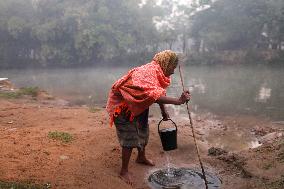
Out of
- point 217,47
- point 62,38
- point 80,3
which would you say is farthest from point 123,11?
point 217,47

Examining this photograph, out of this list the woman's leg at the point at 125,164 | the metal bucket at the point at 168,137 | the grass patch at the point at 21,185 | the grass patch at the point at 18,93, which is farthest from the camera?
the grass patch at the point at 18,93

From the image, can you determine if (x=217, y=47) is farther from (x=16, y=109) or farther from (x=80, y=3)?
(x=16, y=109)

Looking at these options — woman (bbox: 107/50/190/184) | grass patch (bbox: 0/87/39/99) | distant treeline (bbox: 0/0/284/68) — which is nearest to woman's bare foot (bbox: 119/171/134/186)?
woman (bbox: 107/50/190/184)

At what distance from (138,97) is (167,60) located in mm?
674

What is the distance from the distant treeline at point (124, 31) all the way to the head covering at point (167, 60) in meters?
28.6

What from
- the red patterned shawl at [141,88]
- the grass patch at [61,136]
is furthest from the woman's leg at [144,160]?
the grass patch at [61,136]

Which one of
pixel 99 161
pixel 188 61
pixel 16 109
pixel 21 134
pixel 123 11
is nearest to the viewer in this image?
pixel 99 161

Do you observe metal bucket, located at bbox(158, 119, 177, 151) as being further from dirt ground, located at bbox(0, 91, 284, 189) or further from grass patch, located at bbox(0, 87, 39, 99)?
grass patch, located at bbox(0, 87, 39, 99)

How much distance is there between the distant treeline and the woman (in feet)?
93.9

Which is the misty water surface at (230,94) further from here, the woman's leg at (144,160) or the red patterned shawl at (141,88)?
the red patterned shawl at (141,88)

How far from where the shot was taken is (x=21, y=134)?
22.1 ft

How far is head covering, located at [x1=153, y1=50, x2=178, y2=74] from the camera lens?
4.83m

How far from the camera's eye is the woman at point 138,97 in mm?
4574

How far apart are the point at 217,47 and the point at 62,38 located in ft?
56.0
